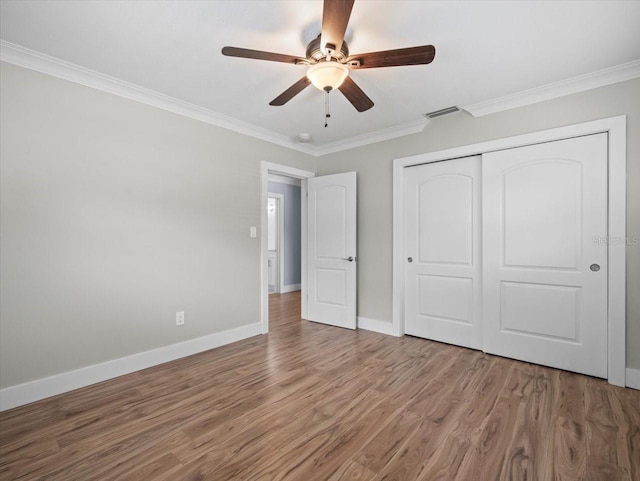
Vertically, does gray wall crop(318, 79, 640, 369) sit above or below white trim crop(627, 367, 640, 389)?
above

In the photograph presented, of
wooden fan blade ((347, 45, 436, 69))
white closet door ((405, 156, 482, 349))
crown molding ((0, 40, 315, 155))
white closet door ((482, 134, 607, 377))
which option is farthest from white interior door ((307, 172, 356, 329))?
wooden fan blade ((347, 45, 436, 69))

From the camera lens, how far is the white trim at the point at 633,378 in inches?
92.7

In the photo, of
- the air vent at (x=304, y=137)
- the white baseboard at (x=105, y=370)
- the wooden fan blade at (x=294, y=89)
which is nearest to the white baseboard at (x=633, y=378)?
the wooden fan blade at (x=294, y=89)

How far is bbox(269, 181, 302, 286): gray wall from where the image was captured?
22.5ft

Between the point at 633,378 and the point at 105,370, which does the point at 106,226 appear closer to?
the point at 105,370

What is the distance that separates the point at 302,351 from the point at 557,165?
289 cm

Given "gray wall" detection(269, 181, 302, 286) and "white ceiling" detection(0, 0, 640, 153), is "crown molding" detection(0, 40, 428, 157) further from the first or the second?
"gray wall" detection(269, 181, 302, 286)

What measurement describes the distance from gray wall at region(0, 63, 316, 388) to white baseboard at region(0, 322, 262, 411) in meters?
0.05

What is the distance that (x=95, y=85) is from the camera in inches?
98.1

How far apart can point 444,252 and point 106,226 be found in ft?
10.5

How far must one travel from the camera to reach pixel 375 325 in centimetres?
384

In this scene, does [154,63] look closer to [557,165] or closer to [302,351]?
[302,351]

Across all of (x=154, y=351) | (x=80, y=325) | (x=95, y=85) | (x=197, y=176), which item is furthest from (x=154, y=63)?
(x=154, y=351)

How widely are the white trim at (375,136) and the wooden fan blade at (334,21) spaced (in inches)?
78.1
